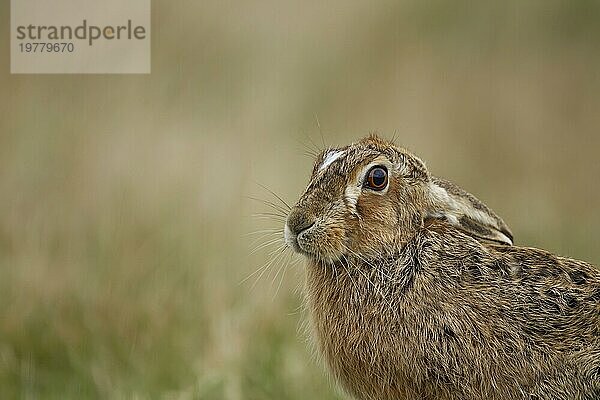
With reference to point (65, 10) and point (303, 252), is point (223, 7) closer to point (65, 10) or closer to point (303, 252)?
point (65, 10)

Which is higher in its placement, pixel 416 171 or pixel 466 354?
pixel 416 171

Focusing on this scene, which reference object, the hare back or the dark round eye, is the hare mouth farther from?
the dark round eye

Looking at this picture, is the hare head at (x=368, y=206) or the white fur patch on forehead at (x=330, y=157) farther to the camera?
the white fur patch on forehead at (x=330, y=157)

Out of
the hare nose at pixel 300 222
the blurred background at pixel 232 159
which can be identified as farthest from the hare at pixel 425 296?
the blurred background at pixel 232 159

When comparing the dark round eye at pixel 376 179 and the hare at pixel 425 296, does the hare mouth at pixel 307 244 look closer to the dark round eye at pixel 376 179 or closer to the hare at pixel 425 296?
the hare at pixel 425 296

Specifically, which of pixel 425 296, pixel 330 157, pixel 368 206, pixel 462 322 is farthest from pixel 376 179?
pixel 462 322

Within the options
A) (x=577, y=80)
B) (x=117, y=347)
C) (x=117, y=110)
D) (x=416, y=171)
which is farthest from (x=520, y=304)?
(x=577, y=80)

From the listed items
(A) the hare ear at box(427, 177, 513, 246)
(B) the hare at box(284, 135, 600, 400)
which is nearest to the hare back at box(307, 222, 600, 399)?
(B) the hare at box(284, 135, 600, 400)

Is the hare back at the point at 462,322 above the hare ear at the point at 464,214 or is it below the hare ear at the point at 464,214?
below

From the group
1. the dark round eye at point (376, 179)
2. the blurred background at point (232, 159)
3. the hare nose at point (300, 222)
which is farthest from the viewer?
the blurred background at point (232, 159)
